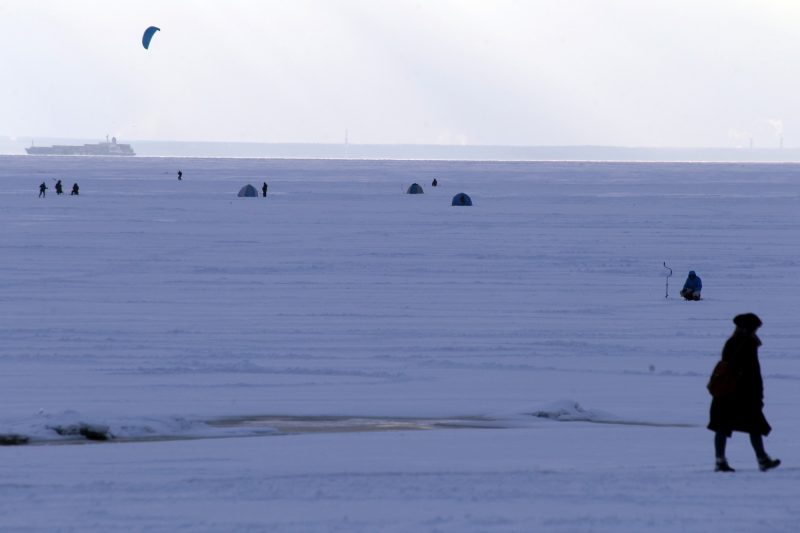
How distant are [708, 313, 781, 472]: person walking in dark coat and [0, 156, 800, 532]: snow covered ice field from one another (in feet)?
0.70

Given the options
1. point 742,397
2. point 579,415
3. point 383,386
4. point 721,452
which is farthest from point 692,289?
point 742,397

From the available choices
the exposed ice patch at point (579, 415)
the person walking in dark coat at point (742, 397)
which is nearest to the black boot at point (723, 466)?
the person walking in dark coat at point (742, 397)

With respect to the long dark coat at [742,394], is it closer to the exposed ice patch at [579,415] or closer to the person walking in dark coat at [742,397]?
the person walking in dark coat at [742,397]

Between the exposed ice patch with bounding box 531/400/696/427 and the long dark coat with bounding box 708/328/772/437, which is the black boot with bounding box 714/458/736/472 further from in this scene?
the exposed ice patch with bounding box 531/400/696/427

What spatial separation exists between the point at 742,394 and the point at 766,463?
595 millimetres

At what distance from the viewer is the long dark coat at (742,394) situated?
29.4ft

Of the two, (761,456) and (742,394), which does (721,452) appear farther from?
(742,394)

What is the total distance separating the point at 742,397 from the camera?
29.7 feet

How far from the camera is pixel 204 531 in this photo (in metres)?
7.46

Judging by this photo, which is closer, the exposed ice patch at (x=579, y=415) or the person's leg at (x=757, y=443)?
the person's leg at (x=757, y=443)

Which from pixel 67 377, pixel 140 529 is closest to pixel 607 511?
pixel 140 529

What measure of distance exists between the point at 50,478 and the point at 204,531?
1.99 meters

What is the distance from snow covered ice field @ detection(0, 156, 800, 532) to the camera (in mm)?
8250

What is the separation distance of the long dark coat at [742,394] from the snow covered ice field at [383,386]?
34cm
